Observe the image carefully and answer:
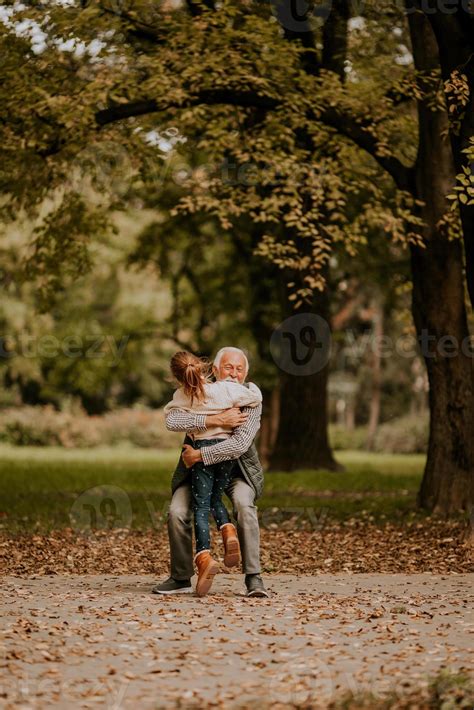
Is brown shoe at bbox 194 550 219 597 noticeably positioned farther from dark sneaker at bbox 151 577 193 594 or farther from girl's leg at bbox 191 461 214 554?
dark sneaker at bbox 151 577 193 594

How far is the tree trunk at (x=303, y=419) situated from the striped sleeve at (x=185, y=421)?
1423 cm

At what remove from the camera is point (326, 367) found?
76.8 ft

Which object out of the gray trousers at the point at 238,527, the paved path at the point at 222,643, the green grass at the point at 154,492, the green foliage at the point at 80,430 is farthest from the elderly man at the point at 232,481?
the green foliage at the point at 80,430

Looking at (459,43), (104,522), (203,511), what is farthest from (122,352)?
(203,511)

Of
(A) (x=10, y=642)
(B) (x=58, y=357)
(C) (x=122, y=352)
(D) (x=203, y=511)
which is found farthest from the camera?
(B) (x=58, y=357)

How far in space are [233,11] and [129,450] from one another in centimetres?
3070

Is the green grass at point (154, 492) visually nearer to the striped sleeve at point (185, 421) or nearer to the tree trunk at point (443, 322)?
the tree trunk at point (443, 322)

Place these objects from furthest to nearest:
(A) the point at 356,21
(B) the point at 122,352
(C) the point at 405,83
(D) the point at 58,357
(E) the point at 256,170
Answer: (D) the point at 58,357, (B) the point at 122,352, (A) the point at 356,21, (E) the point at 256,170, (C) the point at 405,83

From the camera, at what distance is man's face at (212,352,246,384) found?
351 inches

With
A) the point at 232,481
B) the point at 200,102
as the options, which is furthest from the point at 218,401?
the point at 200,102

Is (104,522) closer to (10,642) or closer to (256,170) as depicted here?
(256,170)

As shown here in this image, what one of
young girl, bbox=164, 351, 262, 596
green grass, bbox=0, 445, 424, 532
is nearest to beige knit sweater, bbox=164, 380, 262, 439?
young girl, bbox=164, 351, 262, 596

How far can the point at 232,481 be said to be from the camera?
905 centimetres

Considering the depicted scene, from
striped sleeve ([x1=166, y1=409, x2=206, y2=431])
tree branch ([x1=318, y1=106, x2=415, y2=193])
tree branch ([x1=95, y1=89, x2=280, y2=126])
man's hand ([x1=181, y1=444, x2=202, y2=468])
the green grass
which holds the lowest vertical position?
the green grass
